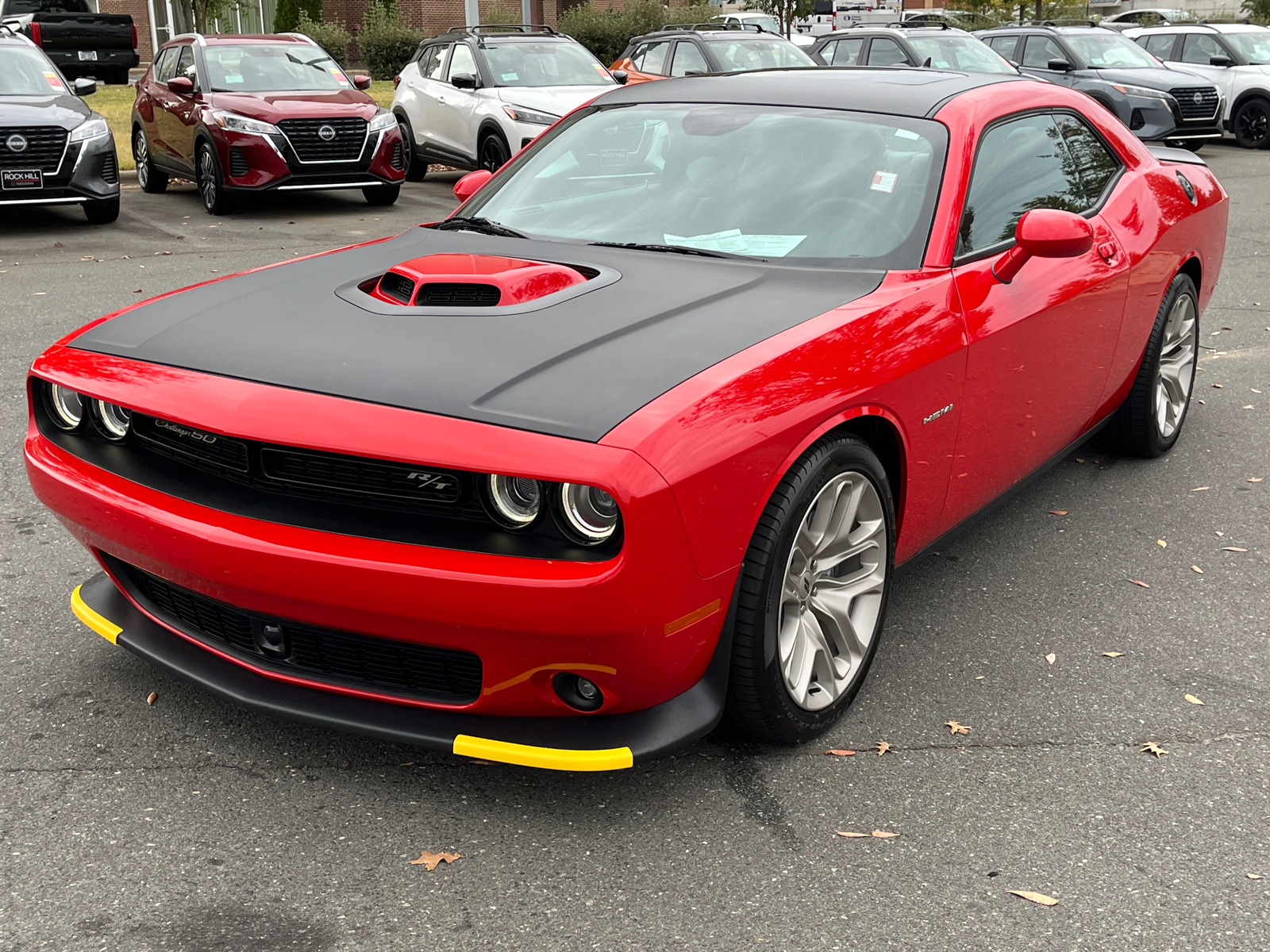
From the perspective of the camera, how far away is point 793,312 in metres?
3.17

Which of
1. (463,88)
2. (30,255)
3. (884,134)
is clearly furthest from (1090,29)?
(884,134)

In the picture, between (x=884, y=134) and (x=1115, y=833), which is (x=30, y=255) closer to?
(x=884, y=134)

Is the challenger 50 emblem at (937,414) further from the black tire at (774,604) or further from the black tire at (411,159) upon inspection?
the black tire at (411,159)

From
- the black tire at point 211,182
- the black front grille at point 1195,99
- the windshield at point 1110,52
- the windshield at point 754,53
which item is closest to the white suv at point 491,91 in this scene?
the windshield at point 754,53

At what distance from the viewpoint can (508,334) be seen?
9.75ft

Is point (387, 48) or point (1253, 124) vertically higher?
point (387, 48)

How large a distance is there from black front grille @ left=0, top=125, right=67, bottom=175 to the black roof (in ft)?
25.9

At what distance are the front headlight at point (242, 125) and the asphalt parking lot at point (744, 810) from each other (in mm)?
8315

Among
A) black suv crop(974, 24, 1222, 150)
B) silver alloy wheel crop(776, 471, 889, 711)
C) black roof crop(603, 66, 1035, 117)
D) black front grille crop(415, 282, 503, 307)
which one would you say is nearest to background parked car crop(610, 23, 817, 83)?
black suv crop(974, 24, 1222, 150)

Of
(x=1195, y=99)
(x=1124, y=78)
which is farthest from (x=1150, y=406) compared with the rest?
(x=1195, y=99)

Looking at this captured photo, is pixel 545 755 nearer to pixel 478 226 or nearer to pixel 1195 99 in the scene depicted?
pixel 478 226

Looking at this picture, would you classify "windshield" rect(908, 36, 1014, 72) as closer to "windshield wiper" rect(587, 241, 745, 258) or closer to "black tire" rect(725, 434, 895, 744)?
"windshield wiper" rect(587, 241, 745, 258)

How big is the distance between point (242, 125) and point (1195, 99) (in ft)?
42.1

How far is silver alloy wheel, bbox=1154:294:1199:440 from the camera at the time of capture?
5246 millimetres
